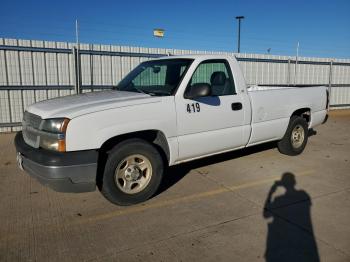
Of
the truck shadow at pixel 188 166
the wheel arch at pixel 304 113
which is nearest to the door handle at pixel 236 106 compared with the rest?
the truck shadow at pixel 188 166

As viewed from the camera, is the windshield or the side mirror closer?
the side mirror

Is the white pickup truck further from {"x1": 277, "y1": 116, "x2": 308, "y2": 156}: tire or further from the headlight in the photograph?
{"x1": 277, "y1": 116, "x2": 308, "y2": 156}: tire

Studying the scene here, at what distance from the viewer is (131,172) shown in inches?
159

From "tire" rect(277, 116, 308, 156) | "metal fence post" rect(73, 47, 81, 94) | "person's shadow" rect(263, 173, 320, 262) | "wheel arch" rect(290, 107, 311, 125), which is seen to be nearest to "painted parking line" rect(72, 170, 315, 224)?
"person's shadow" rect(263, 173, 320, 262)

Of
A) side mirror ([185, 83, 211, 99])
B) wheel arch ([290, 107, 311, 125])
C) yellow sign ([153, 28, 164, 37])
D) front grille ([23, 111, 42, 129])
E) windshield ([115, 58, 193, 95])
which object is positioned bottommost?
wheel arch ([290, 107, 311, 125])

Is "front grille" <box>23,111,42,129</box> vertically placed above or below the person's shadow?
above

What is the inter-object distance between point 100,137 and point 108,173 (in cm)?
47

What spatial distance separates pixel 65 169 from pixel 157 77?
2.18m

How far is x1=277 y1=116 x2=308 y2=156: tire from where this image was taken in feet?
20.5

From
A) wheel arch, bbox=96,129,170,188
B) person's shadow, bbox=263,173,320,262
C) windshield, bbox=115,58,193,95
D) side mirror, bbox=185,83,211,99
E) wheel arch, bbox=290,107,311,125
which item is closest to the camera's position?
person's shadow, bbox=263,173,320,262

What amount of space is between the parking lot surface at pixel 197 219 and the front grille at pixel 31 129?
874 millimetres

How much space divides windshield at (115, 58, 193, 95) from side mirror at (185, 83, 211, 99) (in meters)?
0.22

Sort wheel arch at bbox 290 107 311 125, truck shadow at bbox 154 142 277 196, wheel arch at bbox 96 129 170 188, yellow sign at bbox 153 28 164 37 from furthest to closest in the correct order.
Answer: yellow sign at bbox 153 28 164 37 → wheel arch at bbox 290 107 311 125 → truck shadow at bbox 154 142 277 196 → wheel arch at bbox 96 129 170 188

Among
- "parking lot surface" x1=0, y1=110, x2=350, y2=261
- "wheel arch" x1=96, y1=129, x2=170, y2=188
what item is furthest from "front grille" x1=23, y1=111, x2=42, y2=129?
"parking lot surface" x1=0, y1=110, x2=350, y2=261
